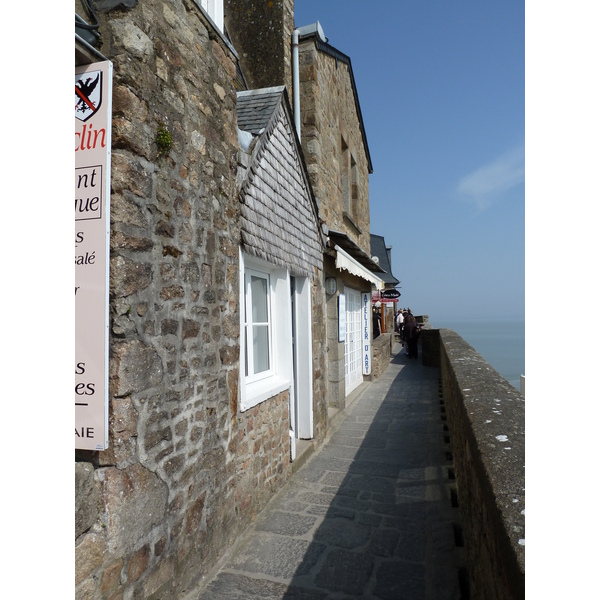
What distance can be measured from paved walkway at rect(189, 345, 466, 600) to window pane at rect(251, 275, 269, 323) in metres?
1.82

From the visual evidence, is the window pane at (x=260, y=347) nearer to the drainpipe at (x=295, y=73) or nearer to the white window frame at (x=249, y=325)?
the white window frame at (x=249, y=325)

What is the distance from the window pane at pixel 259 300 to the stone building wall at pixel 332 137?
2.87m

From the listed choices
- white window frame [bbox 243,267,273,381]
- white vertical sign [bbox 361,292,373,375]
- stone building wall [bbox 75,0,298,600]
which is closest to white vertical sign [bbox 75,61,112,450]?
stone building wall [bbox 75,0,298,600]

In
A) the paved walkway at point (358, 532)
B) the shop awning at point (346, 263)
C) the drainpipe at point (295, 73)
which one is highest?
the drainpipe at point (295, 73)

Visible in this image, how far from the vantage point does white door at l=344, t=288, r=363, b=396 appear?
1011cm

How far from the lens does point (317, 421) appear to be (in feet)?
21.2

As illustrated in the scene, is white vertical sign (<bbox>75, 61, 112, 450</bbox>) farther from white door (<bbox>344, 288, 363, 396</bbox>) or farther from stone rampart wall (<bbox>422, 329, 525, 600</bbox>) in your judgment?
white door (<bbox>344, 288, 363, 396</bbox>)

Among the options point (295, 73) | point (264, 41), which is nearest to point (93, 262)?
point (295, 73)

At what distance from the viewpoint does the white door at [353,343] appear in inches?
398

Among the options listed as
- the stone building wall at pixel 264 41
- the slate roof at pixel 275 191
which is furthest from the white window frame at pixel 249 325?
the stone building wall at pixel 264 41

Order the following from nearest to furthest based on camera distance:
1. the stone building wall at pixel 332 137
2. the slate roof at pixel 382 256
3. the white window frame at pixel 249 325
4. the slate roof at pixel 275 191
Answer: the slate roof at pixel 275 191, the white window frame at pixel 249 325, the stone building wall at pixel 332 137, the slate roof at pixel 382 256

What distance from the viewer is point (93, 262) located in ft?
7.38
